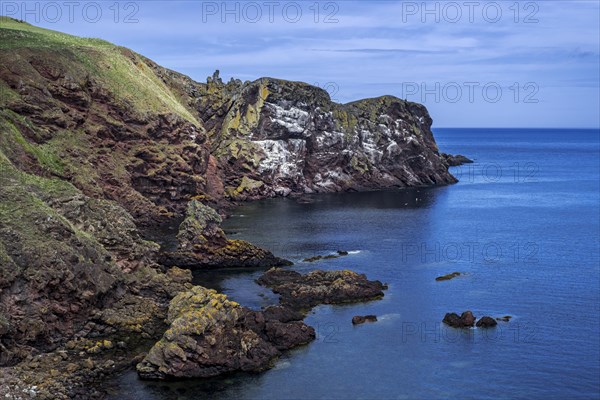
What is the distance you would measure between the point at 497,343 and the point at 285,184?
120m

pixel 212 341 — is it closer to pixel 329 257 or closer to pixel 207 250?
pixel 207 250

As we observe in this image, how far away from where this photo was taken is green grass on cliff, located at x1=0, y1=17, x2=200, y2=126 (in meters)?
133

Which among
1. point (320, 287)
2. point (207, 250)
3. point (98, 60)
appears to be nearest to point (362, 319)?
point (320, 287)

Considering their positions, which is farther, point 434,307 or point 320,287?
point 320,287

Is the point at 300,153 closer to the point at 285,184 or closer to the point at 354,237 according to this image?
the point at 285,184

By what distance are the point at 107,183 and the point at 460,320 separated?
73322 millimetres

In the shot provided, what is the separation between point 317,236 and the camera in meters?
128

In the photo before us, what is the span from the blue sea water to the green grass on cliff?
31.2m

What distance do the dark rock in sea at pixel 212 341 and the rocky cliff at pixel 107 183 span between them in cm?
518

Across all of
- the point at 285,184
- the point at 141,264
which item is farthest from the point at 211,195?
the point at 141,264

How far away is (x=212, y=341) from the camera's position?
63812 millimetres

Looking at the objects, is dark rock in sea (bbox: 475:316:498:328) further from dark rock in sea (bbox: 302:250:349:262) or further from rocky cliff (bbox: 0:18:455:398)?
dark rock in sea (bbox: 302:250:349:262)

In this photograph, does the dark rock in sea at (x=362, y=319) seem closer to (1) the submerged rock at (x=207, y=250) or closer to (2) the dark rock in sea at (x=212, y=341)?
(2) the dark rock in sea at (x=212, y=341)

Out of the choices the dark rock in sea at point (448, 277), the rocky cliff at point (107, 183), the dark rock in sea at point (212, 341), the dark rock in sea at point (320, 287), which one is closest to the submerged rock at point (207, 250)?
the rocky cliff at point (107, 183)
